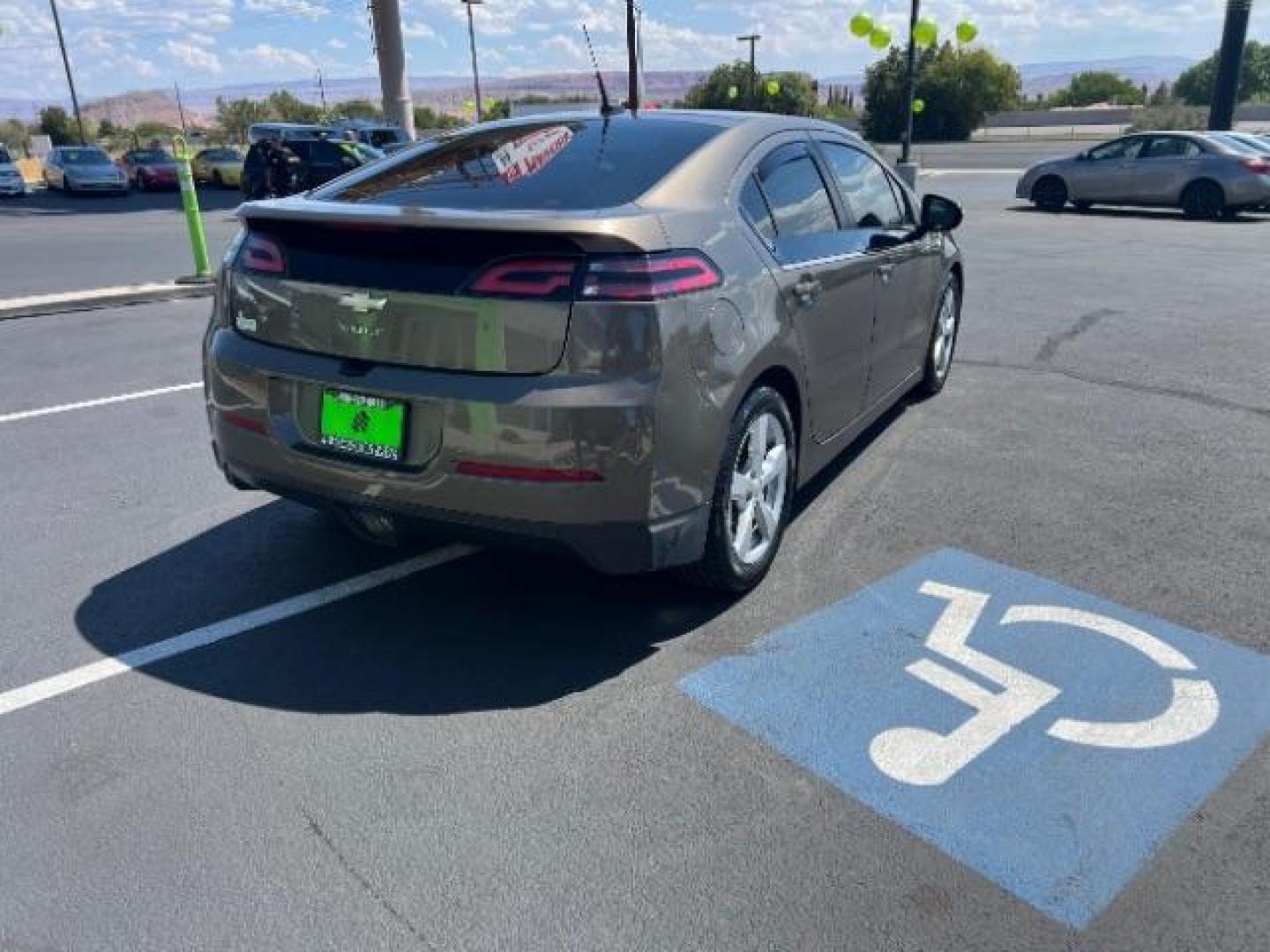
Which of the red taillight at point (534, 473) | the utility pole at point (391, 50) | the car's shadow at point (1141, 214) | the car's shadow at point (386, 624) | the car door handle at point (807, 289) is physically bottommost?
the car's shadow at point (1141, 214)

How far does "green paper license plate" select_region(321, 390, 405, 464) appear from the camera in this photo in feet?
9.82

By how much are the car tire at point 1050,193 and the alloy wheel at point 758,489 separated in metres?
17.3

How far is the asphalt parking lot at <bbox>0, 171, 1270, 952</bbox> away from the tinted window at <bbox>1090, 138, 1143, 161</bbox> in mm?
14872

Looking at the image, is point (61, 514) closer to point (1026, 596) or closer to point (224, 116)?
point (1026, 596)

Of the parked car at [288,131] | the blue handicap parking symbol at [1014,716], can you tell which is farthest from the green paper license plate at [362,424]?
the parked car at [288,131]

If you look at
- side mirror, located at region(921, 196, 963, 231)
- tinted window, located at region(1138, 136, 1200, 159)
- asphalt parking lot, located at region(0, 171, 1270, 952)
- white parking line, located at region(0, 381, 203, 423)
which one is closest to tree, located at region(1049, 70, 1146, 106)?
tinted window, located at region(1138, 136, 1200, 159)

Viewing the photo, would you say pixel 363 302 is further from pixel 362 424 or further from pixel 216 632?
pixel 216 632

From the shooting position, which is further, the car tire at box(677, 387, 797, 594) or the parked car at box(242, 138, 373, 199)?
the parked car at box(242, 138, 373, 199)

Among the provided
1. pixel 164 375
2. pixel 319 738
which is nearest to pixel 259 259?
pixel 319 738

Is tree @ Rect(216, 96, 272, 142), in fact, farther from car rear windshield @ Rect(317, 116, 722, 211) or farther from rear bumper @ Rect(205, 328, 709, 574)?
rear bumper @ Rect(205, 328, 709, 574)

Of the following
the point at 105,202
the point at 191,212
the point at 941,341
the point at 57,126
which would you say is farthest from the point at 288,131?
the point at 57,126

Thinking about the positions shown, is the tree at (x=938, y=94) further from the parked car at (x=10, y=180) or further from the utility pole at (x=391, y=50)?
the parked car at (x=10, y=180)

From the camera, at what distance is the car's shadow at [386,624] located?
3072mm

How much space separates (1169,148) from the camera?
17266 millimetres
